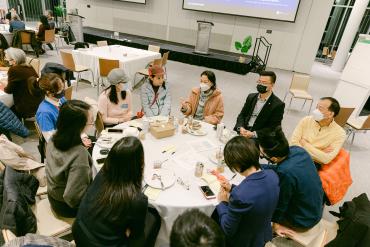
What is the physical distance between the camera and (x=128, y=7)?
11.8 m

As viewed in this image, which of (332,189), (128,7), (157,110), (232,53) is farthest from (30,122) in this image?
(128,7)

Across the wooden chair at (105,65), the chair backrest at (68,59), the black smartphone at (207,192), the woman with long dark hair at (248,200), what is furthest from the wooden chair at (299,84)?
the chair backrest at (68,59)

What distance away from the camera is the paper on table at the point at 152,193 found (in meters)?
1.80

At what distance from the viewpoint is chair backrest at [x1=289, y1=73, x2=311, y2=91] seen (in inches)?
244

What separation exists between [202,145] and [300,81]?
4834mm

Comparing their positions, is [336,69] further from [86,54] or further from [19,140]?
[19,140]

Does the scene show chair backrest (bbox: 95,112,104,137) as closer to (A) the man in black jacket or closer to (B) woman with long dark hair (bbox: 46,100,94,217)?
(B) woman with long dark hair (bbox: 46,100,94,217)

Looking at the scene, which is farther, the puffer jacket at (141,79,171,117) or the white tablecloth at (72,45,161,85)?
the white tablecloth at (72,45,161,85)

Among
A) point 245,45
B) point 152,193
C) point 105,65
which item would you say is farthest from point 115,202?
point 245,45

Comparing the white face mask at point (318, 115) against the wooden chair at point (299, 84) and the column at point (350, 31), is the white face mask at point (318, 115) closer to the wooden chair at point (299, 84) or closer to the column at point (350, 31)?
the wooden chair at point (299, 84)

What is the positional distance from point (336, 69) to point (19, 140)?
44.0 feet

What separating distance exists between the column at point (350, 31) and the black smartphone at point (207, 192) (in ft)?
41.6

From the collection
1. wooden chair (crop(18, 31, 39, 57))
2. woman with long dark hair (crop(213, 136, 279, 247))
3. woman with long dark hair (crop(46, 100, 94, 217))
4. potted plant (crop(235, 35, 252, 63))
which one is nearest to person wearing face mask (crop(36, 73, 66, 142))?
woman with long dark hair (crop(46, 100, 94, 217))

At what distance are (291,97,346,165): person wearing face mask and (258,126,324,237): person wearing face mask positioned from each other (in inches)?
33.4
